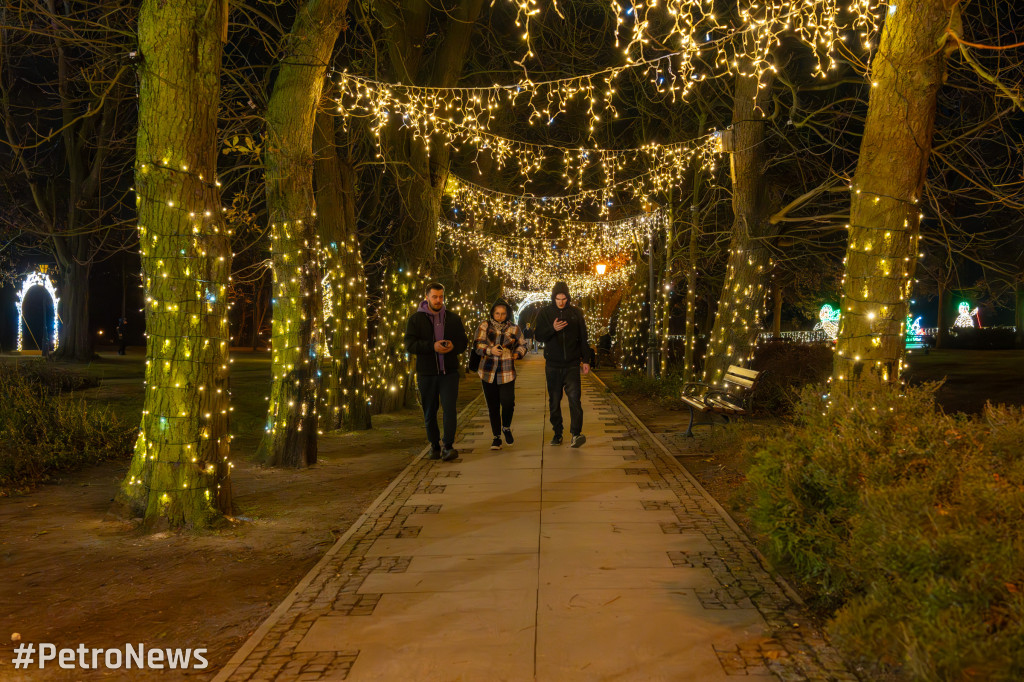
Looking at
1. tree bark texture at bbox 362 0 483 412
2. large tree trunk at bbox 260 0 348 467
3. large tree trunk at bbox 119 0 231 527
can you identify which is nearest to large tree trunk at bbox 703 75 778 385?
tree bark texture at bbox 362 0 483 412

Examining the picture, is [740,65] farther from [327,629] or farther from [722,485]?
[327,629]

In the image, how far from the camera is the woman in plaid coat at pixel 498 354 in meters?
10.8

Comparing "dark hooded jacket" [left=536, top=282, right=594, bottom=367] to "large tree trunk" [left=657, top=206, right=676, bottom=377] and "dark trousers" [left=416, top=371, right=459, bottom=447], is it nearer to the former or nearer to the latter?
"dark trousers" [left=416, top=371, right=459, bottom=447]

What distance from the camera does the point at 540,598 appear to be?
16.0 feet

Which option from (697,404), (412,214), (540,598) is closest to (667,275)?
(412,214)

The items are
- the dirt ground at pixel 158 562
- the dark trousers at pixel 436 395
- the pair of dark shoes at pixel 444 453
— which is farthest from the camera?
the pair of dark shoes at pixel 444 453

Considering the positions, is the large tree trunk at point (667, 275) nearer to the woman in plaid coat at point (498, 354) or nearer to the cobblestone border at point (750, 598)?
the woman in plaid coat at point (498, 354)

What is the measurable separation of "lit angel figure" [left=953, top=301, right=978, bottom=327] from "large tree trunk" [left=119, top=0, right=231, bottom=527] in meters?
61.9

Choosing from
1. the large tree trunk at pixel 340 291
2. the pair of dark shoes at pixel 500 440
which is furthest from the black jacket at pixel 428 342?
the large tree trunk at pixel 340 291

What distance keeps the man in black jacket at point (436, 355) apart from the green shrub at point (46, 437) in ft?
14.2

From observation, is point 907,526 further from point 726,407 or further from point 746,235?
point 746,235

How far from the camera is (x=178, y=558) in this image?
6.07m

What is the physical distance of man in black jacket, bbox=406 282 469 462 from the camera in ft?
32.0

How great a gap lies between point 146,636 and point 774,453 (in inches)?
162
